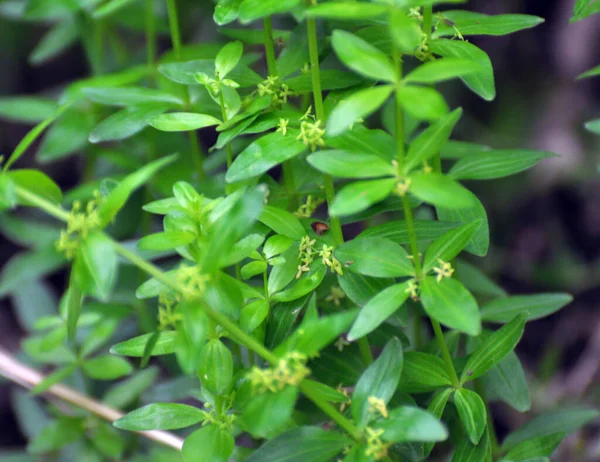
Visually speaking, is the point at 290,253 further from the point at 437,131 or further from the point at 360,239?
the point at 437,131

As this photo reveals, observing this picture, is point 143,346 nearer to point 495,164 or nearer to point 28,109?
point 495,164

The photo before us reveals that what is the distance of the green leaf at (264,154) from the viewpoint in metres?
0.79

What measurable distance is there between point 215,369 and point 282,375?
14cm

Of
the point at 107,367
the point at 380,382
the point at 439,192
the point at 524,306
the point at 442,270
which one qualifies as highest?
the point at 439,192

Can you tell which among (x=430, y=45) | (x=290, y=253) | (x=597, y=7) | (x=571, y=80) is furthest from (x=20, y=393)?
(x=571, y=80)

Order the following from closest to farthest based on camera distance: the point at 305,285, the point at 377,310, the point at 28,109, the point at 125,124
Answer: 1. the point at 377,310
2. the point at 305,285
3. the point at 125,124
4. the point at 28,109

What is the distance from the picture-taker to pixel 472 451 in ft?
2.78

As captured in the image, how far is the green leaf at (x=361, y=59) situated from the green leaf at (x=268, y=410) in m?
0.33

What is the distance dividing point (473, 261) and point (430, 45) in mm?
934

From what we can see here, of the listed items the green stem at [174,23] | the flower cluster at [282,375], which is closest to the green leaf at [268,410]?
the flower cluster at [282,375]

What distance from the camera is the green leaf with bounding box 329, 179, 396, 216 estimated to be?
0.67m

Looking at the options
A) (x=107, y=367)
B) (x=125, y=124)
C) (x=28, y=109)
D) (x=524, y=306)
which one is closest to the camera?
(x=125, y=124)

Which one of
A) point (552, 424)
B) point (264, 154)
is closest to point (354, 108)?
point (264, 154)

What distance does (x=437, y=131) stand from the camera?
2.33 feet
